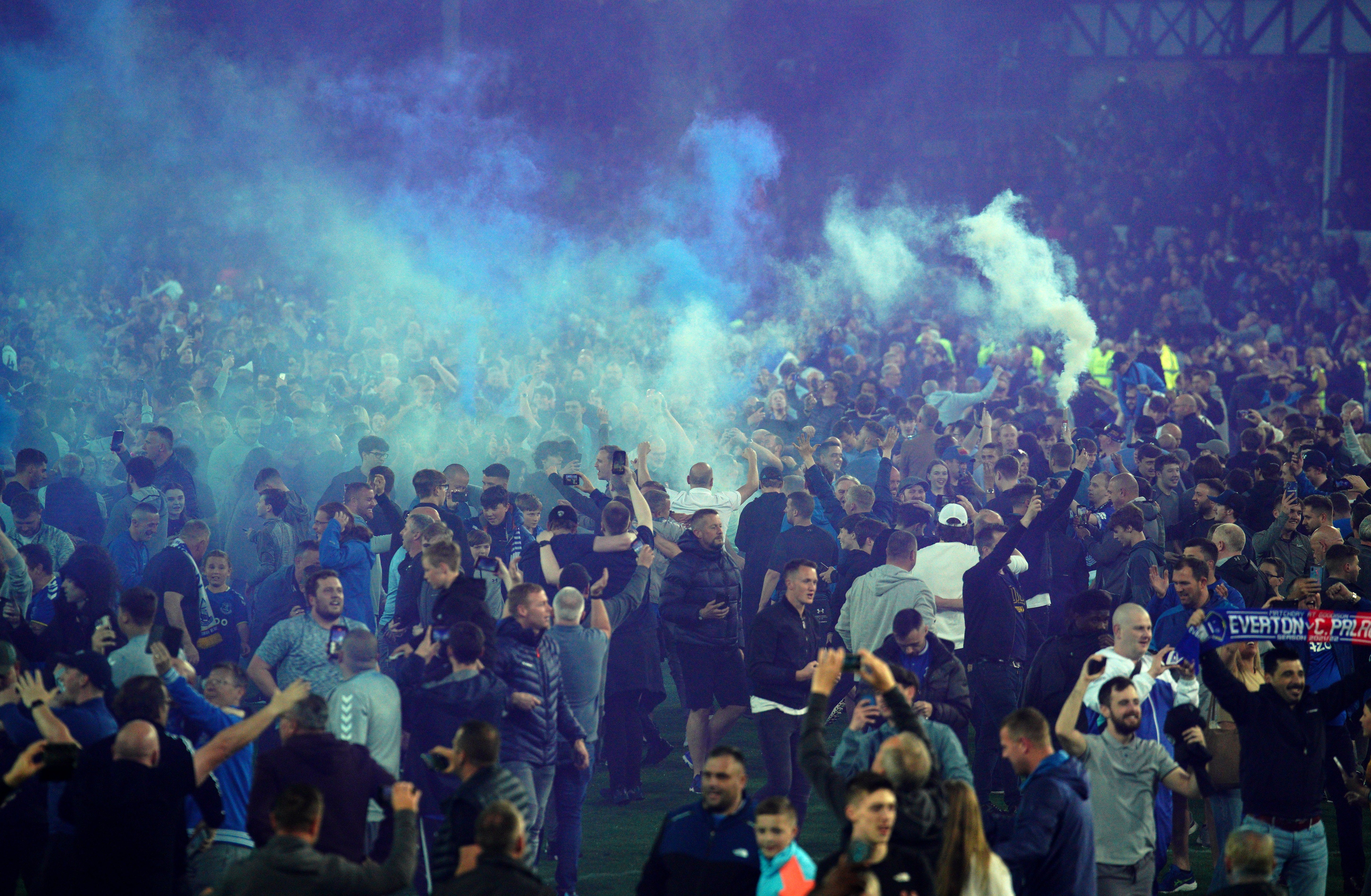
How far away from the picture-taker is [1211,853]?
8359 mm

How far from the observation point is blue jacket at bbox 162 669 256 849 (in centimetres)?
611

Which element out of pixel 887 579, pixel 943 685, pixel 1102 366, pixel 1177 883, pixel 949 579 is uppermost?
pixel 1102 366

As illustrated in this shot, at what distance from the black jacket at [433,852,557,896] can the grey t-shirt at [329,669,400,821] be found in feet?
6.13

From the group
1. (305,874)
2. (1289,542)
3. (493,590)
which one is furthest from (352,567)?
(1289,542)

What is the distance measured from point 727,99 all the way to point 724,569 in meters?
25.9

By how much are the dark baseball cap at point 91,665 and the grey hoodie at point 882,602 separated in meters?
4.13

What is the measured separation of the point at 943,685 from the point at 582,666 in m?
1.93

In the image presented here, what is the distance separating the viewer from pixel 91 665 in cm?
639

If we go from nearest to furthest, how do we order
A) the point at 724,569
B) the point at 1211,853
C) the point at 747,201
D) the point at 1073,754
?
the point at 1073,754 < the point at 1211,853 < the point at 724,569 < the point at 747,201

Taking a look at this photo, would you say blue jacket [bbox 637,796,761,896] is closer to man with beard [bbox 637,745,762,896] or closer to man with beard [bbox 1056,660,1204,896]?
man with beard [bbox 637,745,762,896]


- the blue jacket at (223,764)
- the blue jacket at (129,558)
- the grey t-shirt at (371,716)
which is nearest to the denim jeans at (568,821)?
the grey t-shirt at (371,716)

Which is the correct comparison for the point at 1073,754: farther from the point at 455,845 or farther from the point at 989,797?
the point at 989,797

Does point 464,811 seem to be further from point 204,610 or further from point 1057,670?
point 204,610

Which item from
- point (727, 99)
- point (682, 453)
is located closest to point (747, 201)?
point (727, 99)
